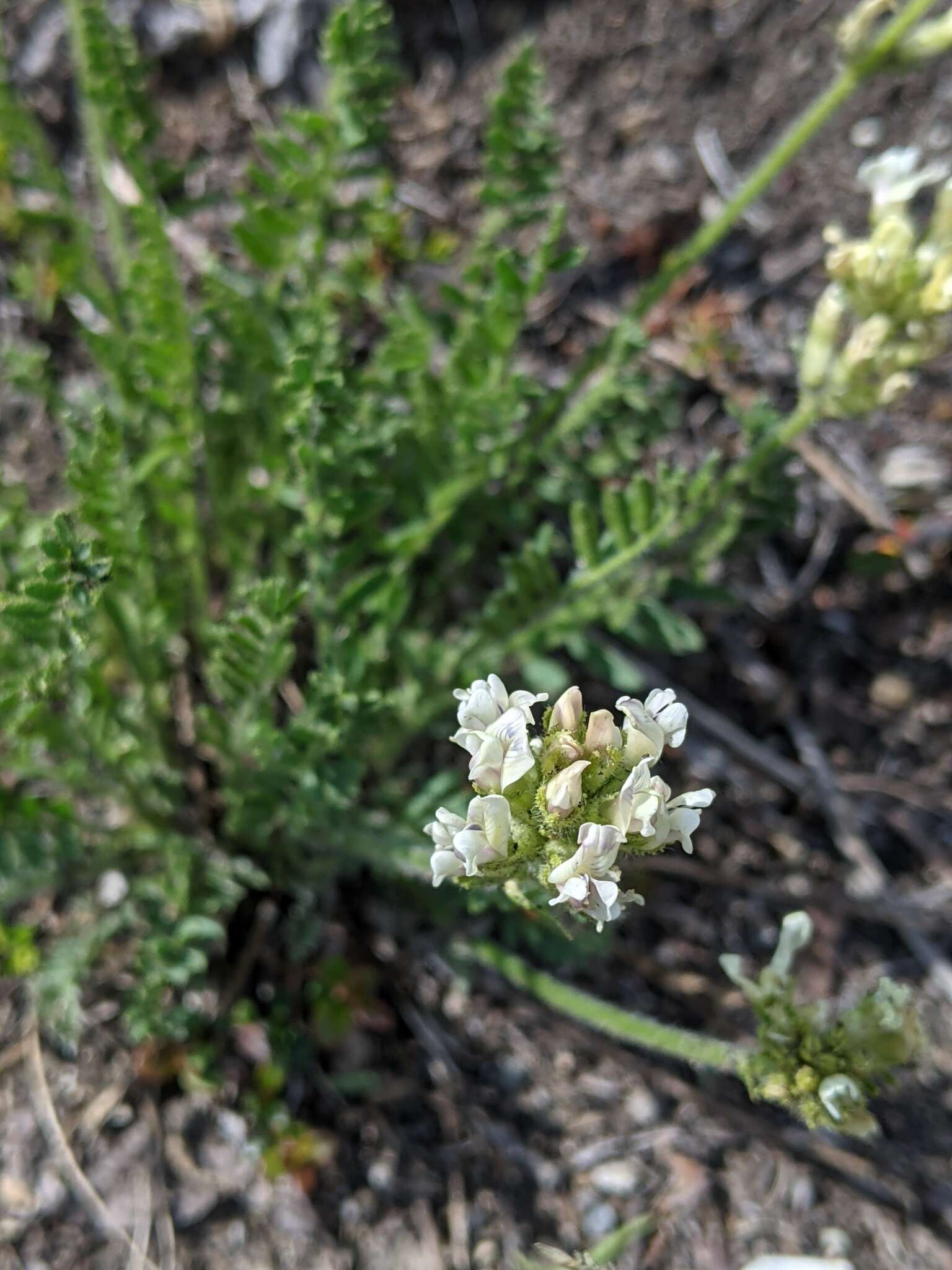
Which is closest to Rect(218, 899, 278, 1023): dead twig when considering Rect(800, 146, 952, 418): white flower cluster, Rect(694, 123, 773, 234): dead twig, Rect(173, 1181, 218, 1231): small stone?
Rect(173, 1181, 218, 1231): small stone

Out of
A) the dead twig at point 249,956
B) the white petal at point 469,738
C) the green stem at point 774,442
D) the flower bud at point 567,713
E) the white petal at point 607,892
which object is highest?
the white petal at point 469,738

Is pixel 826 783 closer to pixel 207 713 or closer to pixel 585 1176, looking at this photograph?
pixel 585 1176

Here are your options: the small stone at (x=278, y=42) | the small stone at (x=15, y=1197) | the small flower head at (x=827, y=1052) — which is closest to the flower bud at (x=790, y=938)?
the small flower head at (x=827, y=1052)

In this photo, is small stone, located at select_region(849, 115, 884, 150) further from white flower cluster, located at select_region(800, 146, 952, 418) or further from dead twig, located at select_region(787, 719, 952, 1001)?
dead twig, located at select_region(787, 719, 952, 1001)

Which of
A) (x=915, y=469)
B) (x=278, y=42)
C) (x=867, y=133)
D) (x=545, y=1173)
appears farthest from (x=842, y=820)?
(x=278, y=42)

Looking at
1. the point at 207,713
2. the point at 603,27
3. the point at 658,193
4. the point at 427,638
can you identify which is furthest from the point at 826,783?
the point at 603,27

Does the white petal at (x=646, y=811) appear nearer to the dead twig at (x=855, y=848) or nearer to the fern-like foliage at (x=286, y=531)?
the fern-like foliage at (x=286, y=531)

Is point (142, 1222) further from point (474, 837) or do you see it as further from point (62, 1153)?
point (474, 837)
